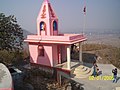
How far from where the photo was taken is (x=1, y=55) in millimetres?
14180

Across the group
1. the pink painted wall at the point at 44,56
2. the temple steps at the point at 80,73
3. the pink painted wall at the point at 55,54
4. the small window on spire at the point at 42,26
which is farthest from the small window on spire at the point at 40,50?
the temple steps at the point at 80,73

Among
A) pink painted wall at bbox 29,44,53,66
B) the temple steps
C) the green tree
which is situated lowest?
the temple steps

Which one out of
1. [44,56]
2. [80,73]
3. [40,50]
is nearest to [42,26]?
[40,50]

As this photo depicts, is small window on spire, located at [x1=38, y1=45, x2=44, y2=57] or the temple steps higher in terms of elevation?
small window on spire, located at [x1=38, y1=45, x2=44, y2=57]

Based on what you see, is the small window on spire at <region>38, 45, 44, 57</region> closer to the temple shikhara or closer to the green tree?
the temple shikhara

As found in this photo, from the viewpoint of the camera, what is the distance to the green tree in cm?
1188

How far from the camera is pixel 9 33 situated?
12258 millimetres

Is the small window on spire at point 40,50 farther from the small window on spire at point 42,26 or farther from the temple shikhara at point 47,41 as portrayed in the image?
the small window on spire at point 42,26

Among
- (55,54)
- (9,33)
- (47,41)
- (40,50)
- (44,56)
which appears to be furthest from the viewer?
(40,50)

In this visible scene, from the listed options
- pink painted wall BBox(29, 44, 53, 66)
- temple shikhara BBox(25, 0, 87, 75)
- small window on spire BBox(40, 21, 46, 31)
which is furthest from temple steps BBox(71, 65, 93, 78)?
small window on spire BBox(40, 21, 46, 31)

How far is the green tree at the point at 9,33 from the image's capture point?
11883 mm

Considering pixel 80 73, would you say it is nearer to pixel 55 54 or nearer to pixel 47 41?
pixel 55 54

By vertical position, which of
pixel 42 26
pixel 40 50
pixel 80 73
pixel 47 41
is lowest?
pixel 80 73

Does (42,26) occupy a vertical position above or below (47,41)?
above
